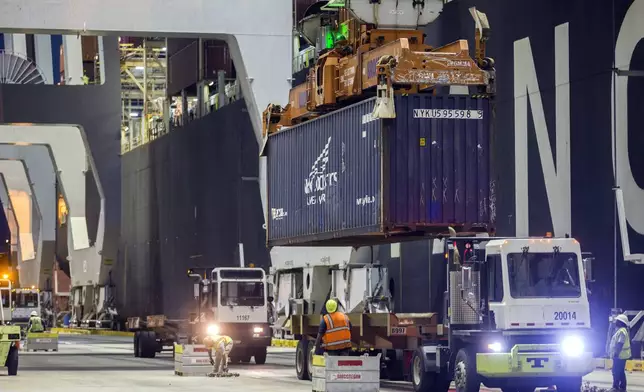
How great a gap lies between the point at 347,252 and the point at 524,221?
6.78 m

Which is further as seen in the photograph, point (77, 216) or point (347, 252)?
point (77, 216)

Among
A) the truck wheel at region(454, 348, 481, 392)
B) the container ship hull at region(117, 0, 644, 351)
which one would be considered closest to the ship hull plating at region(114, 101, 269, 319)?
the container ship hull at region(117, 0, 644, 351)

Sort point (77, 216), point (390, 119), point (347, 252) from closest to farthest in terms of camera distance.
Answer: point (390, 119) → point (347, 252) → point (77, 216)

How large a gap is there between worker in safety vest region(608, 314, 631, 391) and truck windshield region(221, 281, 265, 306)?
47.8ft

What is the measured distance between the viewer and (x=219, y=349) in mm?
29656

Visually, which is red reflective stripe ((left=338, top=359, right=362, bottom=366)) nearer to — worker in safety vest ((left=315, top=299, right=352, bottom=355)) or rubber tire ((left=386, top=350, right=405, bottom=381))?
worker in safety vest ((left=315, top=299, right=352, bottom=355))

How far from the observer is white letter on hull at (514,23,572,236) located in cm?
3291

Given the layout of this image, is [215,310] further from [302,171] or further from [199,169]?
[199,169]

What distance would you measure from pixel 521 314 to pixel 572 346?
0.91 meters

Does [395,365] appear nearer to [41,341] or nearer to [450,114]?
[450,114]

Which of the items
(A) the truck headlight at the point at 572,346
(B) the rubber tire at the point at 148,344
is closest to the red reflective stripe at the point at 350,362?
(A) the truck headlight at the point at 572,346

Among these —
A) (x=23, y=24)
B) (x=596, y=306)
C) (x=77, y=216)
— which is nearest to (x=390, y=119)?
(x=596, y=306)

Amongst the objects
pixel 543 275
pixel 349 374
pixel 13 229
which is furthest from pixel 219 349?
pixel 13 229

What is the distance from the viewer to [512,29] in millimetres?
36062
